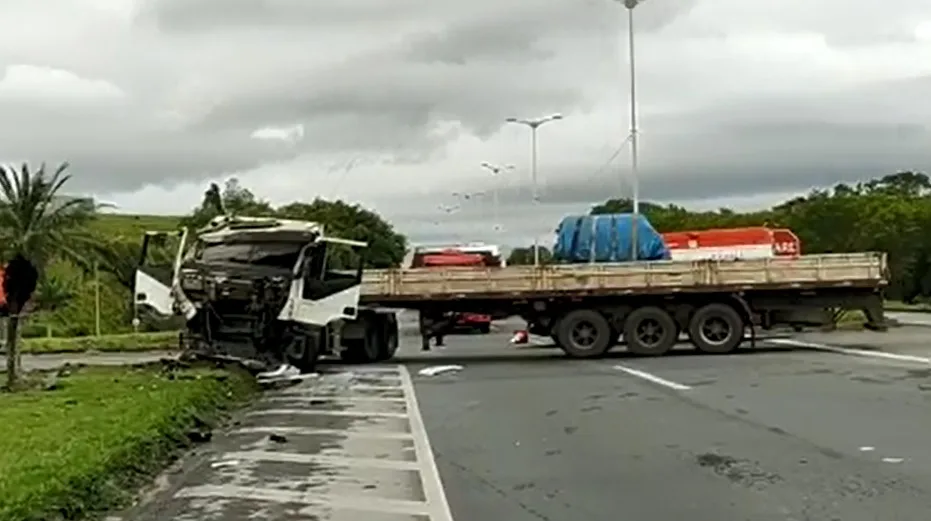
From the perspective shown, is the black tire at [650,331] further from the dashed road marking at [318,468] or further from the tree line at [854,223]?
the tree line at [854,223]

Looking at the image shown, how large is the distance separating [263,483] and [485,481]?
6.09 feet

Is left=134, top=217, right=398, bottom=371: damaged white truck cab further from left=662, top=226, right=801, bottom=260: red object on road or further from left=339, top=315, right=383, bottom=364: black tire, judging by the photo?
left=662, top=226, right=801, bottom=260: red object on road

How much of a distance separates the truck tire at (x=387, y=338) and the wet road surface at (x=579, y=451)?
21.2ft

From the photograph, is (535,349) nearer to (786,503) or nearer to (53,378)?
(53,378)

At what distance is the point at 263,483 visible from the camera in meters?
12.0

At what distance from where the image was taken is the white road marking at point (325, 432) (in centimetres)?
1584

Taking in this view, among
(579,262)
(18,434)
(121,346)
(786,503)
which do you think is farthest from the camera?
(121,346)

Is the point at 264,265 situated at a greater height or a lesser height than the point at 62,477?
greater

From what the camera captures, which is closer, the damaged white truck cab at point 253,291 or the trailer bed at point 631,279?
the damaged white truck cab at point 253,291

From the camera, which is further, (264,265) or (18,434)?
(264,265)

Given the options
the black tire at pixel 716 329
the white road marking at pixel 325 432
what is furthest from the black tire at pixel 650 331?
the white road marking at pixel 325 432

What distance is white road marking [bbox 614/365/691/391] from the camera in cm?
2179

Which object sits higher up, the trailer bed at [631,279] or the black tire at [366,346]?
the trailer bed at [631,279]

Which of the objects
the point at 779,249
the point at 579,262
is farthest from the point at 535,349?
the point at 779,249
